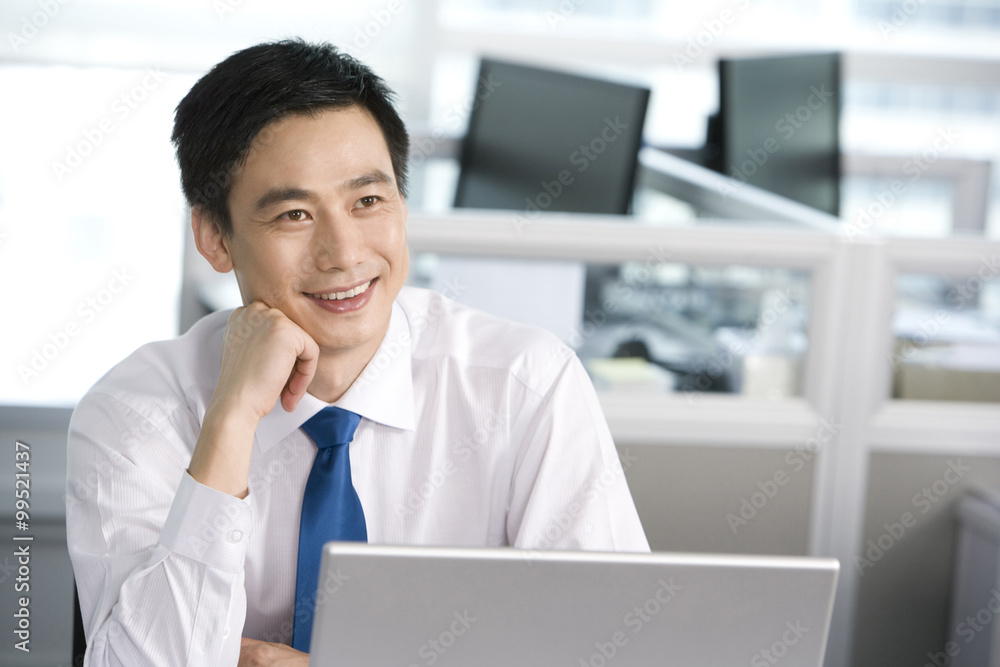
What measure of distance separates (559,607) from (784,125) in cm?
211

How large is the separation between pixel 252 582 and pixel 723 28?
360 centimetres

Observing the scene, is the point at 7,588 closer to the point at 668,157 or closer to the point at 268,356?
the point at 268,356

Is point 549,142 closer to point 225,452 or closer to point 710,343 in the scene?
point 710,343

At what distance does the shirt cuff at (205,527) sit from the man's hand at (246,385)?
2 centimetres

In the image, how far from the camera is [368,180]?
42.8 inches

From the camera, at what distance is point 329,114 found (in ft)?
3.57

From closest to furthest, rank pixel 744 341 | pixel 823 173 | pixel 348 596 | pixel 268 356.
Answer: pixel 348 596 < pixel 268 356 < pixel 744 341 < pixel 823 173

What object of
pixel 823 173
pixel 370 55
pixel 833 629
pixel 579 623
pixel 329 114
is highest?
pixel 370 55

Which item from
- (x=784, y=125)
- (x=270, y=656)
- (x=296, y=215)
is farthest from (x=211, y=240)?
(x=784, y=125)

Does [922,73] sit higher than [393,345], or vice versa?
[922,73]

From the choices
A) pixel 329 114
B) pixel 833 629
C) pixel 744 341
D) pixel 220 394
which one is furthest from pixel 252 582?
pixel 833 629

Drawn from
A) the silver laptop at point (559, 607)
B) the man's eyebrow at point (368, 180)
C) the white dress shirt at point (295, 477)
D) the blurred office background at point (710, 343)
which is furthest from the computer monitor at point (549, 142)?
the silver laptop at point (559, 607)

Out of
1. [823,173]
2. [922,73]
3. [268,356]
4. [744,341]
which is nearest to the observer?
[268,356]

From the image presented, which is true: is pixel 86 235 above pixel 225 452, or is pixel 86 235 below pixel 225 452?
above
